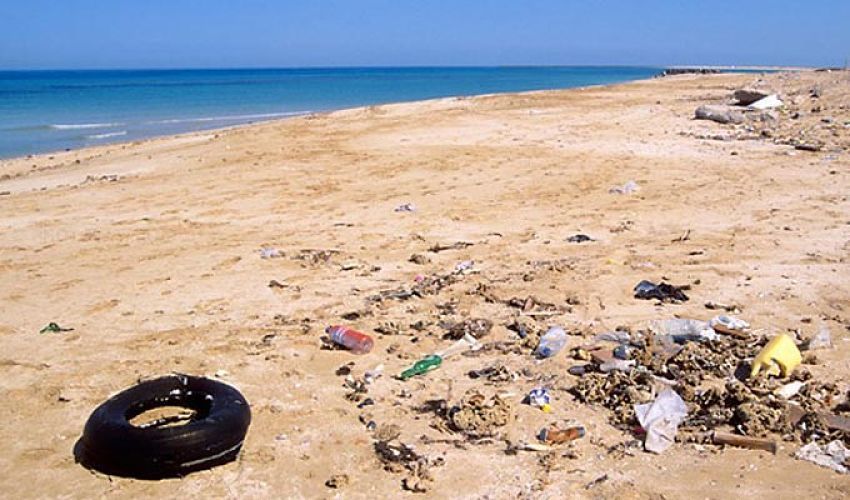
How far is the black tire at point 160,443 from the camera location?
10.3ft

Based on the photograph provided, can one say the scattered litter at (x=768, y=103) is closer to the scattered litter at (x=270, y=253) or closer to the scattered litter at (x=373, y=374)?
the scattered litter at (x=270, y=253)

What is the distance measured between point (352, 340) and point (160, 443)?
5.24ft

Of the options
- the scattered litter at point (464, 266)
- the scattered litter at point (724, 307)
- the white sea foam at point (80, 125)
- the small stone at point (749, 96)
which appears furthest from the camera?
the white sea foam at point (80, 125)

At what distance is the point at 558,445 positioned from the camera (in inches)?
134

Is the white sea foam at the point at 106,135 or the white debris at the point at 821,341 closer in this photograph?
the white debris at the point at 821,341

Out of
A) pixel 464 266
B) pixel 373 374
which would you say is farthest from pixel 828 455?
pixel 464 266

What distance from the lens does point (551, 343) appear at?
14.5 ft

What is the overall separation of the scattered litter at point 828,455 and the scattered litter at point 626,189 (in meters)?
5.79

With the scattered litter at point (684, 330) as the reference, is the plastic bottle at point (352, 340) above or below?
below

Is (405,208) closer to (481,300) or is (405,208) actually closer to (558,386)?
(481,300)

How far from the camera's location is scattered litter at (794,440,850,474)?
123 inches

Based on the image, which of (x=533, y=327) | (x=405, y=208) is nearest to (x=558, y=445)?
(x=533, y=327)

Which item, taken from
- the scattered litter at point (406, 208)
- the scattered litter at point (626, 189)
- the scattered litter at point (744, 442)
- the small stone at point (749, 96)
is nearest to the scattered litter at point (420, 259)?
the scattered litter at point (406, 208)

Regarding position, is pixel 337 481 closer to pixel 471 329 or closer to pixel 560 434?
pixel 560 434
